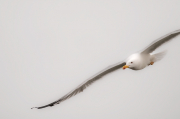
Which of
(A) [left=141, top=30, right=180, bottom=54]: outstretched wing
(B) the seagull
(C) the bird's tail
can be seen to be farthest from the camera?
(C) the bird's tail

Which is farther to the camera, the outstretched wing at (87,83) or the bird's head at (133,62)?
the outstretched wing at (87,83)

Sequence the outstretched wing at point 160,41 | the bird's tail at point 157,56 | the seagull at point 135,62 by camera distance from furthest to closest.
A: the bird's tail at point 157,56 < the seagull at point 135,62 < the outstretched wing at point 160,41

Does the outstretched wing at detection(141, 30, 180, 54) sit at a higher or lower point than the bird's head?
higher

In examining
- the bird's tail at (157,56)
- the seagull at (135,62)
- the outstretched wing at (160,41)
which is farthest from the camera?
the bird's tail at (157,56)

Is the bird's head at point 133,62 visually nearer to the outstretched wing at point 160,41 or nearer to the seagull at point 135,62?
the seagull at point 135,62

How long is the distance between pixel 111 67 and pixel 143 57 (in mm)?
621

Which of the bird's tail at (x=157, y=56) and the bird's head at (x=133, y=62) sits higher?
the bird's head at (x=133, y=62)

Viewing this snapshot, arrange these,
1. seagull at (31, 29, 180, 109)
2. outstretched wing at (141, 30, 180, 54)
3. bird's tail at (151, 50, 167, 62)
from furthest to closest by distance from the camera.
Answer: bird's tail at (151, 50, 167, 62)
seagull at (31, 29, 180, 109)
outstretched wing at (141, 30, 180, 54)

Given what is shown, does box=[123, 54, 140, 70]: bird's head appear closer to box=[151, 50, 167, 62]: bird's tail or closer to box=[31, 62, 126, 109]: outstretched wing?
box=[31, 62, 126, 109]: outstretched wing

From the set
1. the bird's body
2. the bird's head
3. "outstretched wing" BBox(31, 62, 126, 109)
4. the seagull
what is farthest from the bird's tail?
"outstretched wing" BBox(31, 62, 126, 109)

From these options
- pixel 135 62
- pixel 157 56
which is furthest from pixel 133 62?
pixel 157 56

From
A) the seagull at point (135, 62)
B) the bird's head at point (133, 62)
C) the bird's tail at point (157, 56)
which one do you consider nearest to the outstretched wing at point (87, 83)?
the seagull at point (135, 62)

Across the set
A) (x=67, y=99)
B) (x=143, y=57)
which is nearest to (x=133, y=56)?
(x=143, y=57)

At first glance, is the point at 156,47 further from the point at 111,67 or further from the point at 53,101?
the point at 53,101
